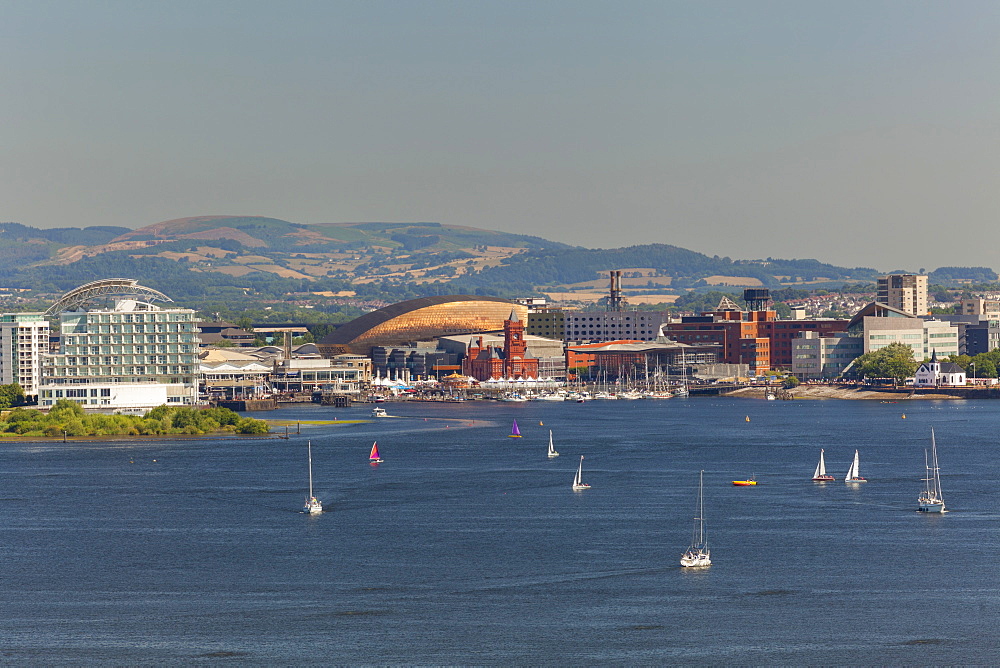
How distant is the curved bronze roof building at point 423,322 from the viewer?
178m

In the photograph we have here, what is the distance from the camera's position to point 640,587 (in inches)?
1503

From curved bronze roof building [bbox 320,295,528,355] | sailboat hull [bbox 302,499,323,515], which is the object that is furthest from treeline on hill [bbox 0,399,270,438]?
→ curved bronze roof building [bbox 320,295,528,355]

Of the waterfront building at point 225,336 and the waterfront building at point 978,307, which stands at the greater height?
the waterfront building at point 978,307

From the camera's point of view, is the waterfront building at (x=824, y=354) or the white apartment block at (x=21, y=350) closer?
the white apartment block at (x=21, y=350)

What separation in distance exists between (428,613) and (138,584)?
7.85 meters

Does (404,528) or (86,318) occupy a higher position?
(86,318)

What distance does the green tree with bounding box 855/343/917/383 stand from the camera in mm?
139500

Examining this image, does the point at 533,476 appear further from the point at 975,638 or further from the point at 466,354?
the point at 466,354

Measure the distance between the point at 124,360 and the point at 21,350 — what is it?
19.1 metres

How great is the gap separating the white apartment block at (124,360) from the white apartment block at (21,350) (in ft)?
39.2

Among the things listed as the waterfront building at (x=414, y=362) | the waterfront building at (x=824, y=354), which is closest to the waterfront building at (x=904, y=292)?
the waterfront building at (x=824, y=354)

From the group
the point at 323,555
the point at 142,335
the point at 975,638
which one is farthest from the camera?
the point at 142,335

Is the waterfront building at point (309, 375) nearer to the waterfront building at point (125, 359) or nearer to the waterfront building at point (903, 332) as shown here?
the waterfront building at point (125, 359)

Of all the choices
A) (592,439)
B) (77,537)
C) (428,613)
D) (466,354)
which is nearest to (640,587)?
(428,613)
